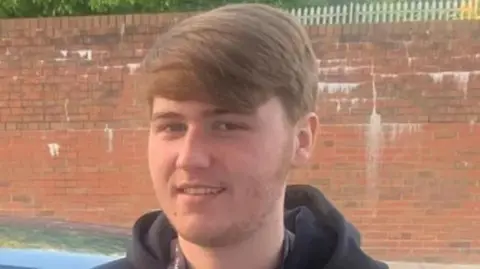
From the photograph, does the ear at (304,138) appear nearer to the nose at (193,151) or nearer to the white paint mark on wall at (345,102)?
the nose at (193,151)

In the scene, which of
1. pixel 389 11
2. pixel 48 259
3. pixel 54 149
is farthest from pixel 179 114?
pixel 54 149

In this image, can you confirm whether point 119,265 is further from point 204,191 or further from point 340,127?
point 340,127

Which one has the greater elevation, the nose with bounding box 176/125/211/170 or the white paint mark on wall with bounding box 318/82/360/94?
the nose with bounding box 176/125/211/170

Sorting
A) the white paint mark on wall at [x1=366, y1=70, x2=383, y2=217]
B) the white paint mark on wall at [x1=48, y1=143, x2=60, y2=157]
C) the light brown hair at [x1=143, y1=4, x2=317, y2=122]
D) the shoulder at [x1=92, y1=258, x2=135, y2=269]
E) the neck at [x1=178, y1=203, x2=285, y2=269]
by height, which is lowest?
the white paint mark on wall at [x1=48, y1=143, x2=60, y2=157]

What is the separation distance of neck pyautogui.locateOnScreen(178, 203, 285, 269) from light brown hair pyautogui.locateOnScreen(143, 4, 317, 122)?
0.62 feet

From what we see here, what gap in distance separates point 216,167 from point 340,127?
14.7 ft

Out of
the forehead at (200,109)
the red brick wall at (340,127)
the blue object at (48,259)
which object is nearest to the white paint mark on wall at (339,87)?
the red brick wall at (340,127)

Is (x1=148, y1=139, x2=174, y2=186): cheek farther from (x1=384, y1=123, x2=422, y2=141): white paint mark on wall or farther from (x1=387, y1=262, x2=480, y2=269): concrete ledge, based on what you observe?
(x1=384, y1=123, x2=422, y2=141): white paint mark on wall

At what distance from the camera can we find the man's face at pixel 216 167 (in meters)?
1.28

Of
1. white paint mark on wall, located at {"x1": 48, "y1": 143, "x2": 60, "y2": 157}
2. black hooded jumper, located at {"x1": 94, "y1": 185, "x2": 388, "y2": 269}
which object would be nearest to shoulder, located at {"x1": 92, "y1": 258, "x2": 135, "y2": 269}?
black hooded jumper, located at {"x1": 94, "y1": 185, "x2": 388, "y2": 269}

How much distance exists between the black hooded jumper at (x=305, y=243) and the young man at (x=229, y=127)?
0.09 m

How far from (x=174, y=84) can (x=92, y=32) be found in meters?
4.92

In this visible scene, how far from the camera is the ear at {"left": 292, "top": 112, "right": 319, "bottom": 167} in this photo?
1.39m

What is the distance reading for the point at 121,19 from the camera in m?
6.03
